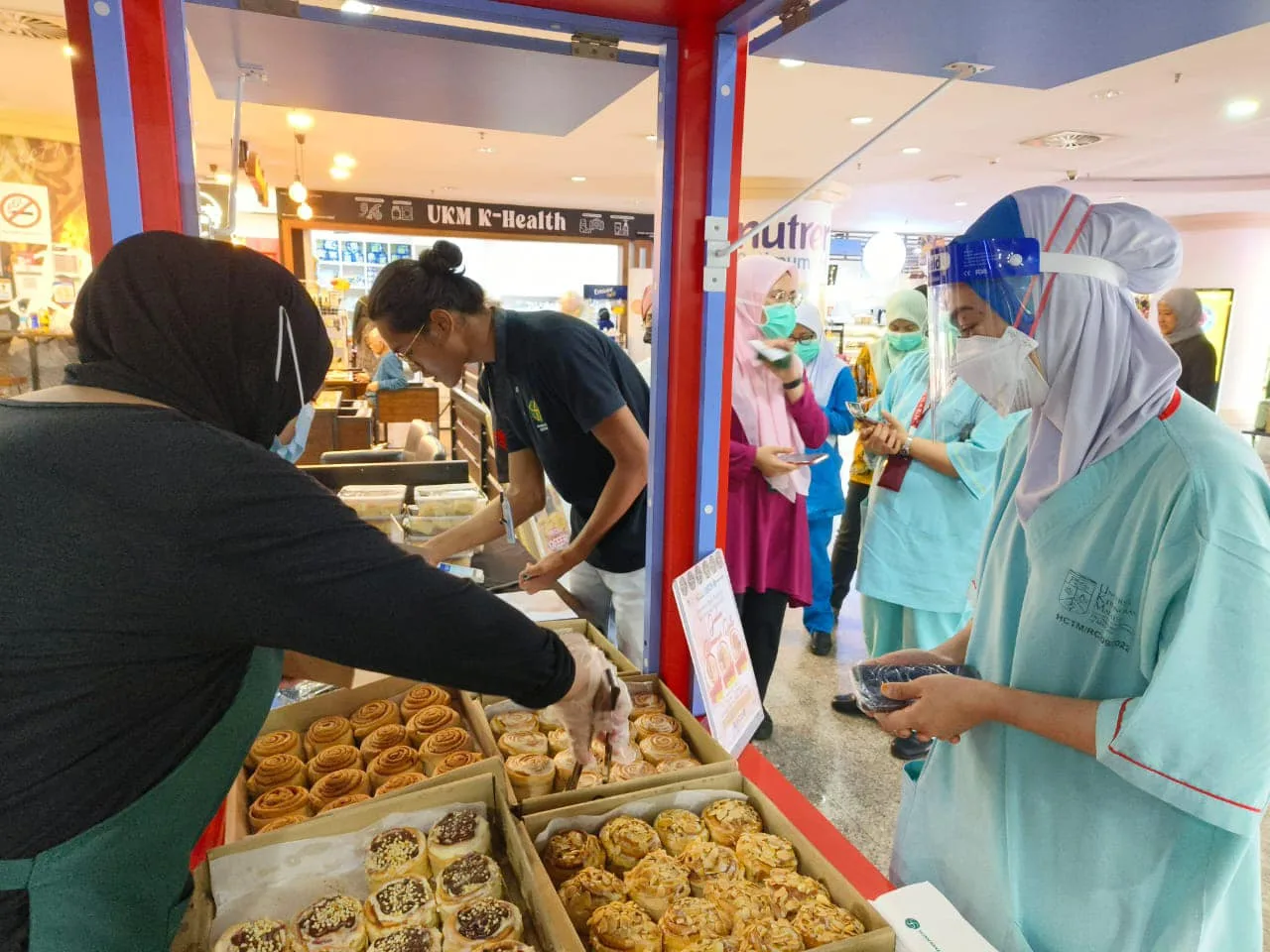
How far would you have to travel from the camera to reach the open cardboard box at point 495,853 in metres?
1.02

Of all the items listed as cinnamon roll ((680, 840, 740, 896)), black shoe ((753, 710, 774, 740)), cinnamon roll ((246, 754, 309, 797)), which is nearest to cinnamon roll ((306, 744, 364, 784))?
cinnamon roll ((246, 754, 309, 797))

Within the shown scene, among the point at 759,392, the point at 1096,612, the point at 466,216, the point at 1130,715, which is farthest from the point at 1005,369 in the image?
the point at 466,216

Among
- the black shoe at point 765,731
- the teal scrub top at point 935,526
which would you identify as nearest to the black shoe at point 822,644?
the black shoe at point 765,731

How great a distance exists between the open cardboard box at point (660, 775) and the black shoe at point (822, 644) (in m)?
2.94

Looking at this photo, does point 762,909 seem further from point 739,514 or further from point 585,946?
point 739,514

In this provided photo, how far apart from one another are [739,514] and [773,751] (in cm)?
119

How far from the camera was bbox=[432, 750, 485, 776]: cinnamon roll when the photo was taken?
1.39 meters

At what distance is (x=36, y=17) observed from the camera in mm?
4441

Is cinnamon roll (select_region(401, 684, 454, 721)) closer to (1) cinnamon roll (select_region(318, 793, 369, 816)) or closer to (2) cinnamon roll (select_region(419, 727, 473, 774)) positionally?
(2) cinnamon roll (select_region(419, 727, 473, 774))

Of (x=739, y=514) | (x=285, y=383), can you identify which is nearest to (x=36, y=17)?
(x=739, y=514)

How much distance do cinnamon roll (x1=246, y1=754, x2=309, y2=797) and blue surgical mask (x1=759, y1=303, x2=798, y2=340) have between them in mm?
2209

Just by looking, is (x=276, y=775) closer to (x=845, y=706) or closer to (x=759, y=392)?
(x=759, y=392)

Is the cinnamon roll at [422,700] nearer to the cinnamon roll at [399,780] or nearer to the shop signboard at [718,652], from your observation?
the cinnamon roll at [399,780]

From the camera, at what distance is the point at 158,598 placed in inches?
28.6
